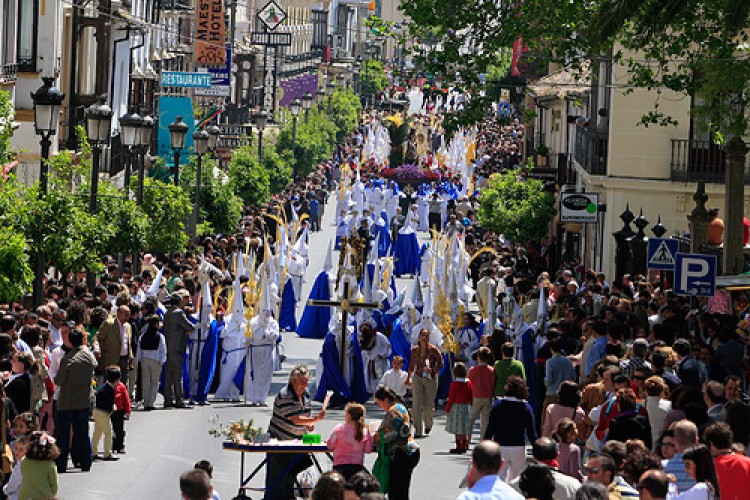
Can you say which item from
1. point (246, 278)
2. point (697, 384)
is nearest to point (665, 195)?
point (246, 278)

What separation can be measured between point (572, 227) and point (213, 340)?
17768 millimetres

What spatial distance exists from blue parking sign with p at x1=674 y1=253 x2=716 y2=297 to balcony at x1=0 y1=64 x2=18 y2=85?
1351 cm

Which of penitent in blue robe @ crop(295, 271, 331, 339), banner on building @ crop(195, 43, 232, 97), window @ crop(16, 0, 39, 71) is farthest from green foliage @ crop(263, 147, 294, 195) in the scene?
penitent in blue robe @ crop(295, 271, 331, 339)

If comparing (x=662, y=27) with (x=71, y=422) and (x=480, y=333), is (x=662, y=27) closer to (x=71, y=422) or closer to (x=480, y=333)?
(x=480, y=333)

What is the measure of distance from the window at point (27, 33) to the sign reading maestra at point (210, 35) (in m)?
19.6

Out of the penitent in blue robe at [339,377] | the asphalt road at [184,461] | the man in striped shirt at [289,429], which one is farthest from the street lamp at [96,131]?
the man in striped shirt at [289,429]

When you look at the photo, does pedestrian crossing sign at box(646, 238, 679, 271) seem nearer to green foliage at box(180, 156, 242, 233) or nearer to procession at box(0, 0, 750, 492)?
procession at box(0, 0, 750, 492)

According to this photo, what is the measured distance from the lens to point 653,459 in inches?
501

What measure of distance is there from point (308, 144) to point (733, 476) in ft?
190

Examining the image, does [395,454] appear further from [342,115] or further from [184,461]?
[342,115]

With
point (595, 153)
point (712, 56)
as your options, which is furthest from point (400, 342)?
point (595, 153)

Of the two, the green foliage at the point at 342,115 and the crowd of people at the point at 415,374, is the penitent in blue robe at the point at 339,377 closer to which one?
the crowd of people at the point at 415,374

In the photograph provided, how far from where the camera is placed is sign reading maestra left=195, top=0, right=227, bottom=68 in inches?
2210

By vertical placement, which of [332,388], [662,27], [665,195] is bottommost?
[332,388]
